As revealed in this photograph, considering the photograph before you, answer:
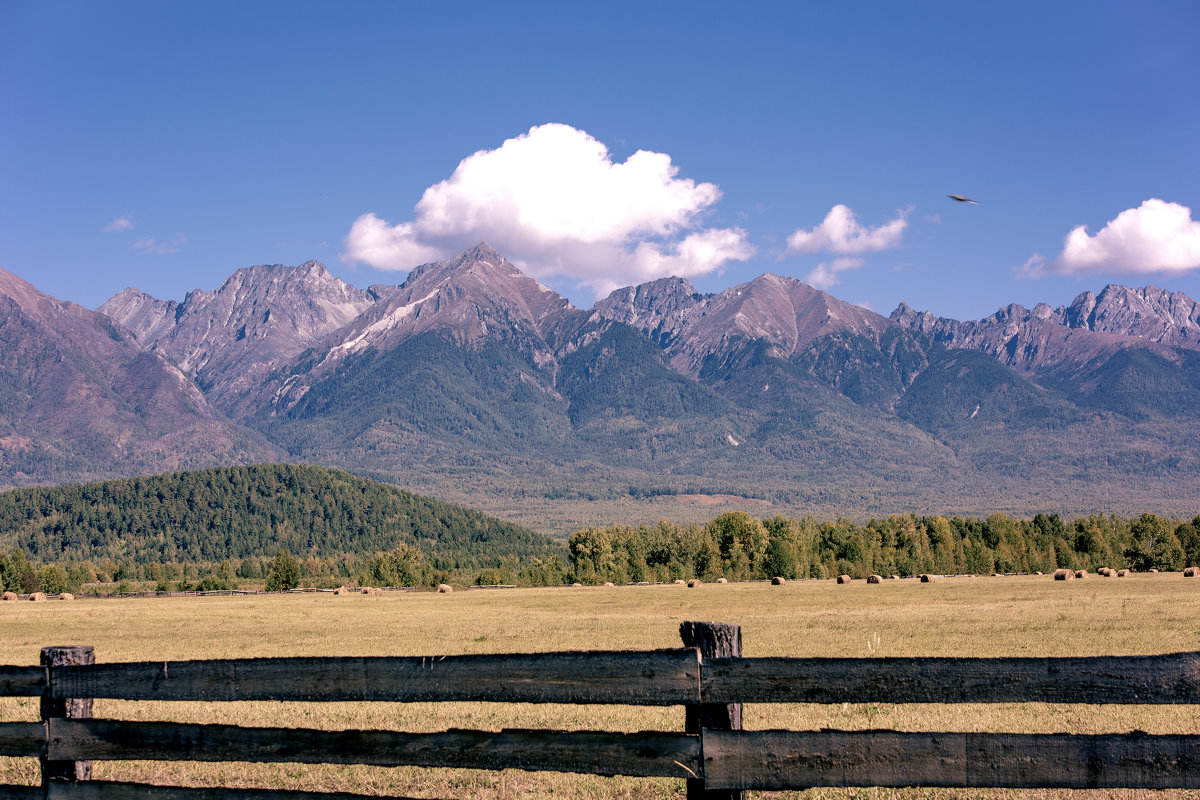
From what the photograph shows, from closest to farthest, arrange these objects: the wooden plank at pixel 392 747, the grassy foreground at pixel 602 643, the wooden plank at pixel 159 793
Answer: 1. the wooden plank at pixel 392 747
2. the wooden plank at pixel 159 793
3. the grassy foreground at pixel 602 643

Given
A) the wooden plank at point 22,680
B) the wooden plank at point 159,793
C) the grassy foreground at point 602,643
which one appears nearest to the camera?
the wooden plank at point 159,793

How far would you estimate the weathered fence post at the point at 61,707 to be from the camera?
8.27m

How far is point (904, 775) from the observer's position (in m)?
6.94

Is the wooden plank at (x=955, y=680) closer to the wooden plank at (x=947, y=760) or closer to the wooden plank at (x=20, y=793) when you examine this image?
the wooden plank at (x=947, y=760)

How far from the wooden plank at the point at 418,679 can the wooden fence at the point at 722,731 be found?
0.01 metres

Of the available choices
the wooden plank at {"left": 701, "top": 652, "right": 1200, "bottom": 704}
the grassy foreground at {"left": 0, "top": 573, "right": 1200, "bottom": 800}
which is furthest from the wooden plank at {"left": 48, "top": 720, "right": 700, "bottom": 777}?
the grassy foreground at {"left": 0, "top": 573, "right": 1200, "bottom": 800}

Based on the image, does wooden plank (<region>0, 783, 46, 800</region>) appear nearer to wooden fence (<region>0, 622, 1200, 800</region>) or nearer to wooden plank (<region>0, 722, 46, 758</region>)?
wooden plank (<region>0, 722, 46, 758</region>)

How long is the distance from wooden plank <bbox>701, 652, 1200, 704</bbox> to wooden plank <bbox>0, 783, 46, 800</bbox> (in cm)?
612

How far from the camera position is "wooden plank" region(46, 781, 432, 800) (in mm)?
7672

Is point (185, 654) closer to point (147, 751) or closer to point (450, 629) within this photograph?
point (450, 629)

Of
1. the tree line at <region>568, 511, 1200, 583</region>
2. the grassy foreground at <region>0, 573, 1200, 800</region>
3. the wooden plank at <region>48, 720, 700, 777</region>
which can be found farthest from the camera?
the tree line at <region>568, 511, 1200, 583</region>

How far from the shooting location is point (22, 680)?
8.28 meters

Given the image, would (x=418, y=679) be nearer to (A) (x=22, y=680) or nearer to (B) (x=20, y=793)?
(A) (x=22, y=680)

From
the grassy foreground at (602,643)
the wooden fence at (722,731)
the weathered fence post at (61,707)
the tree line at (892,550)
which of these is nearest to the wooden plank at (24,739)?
the weathered fence post at (61,707)
